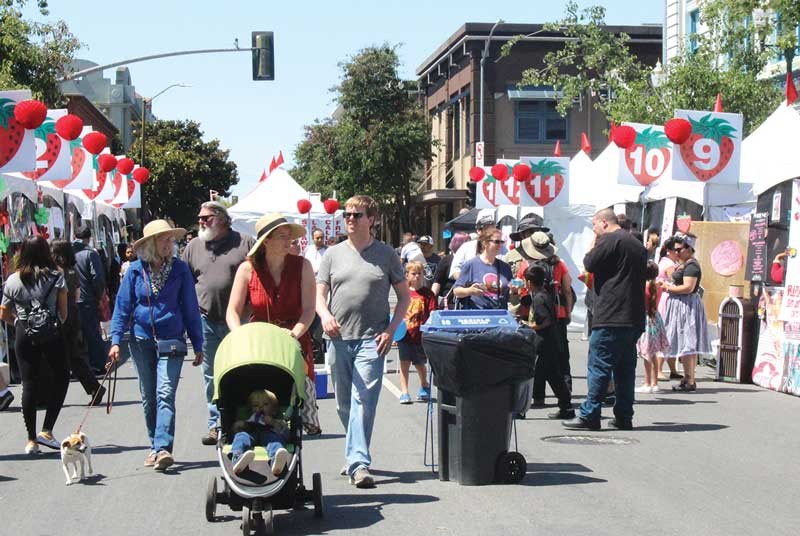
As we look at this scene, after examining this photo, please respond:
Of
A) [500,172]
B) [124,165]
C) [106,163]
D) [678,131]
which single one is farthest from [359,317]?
[124,165]

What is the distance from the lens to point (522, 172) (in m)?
24.6

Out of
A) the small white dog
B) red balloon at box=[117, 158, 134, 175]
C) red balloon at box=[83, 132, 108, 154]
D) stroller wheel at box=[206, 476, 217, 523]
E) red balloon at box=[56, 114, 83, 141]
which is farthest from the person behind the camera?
red balloon at box=[117, 158, 134, 175]

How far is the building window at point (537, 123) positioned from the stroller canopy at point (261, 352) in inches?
1843

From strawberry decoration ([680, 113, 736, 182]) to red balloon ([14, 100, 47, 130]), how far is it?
8843 mm

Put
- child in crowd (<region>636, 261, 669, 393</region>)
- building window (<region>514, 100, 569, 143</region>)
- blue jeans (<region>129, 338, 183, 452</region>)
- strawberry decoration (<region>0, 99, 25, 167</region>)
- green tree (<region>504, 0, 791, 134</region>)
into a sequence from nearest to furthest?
blue jeans (<region>129, 338, 183, 452</region>)
child in crowd (<region>636, 261, 669, 393</region>)
strawberry decoration (<region>0, 99, 25, 167</region>)
green tree (<region>504, 0, 791, 134</region>)
building window (<region>514, 100, 569, 143</region>)

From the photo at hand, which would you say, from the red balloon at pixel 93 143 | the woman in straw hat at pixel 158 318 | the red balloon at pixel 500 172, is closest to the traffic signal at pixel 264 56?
the red balloon at pixel 93 143

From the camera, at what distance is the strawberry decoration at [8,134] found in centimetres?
1562

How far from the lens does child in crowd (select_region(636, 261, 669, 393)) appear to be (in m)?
14.5

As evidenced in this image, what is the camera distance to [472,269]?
11.9 metres

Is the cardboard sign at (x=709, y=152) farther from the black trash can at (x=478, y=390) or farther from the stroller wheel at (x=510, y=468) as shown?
the stroller wheel at (x=510, y=468)

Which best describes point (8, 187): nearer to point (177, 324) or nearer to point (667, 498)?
point (177, 324)

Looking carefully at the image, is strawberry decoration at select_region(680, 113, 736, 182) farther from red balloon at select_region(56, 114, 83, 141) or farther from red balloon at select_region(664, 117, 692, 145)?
red balloon at select_region(56, 114, 83, 141)

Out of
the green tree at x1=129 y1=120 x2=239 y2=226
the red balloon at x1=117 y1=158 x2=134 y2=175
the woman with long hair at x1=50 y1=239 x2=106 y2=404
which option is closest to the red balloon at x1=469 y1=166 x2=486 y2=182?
the red balloon at x1=117 y1=158 x2=134 y2=175

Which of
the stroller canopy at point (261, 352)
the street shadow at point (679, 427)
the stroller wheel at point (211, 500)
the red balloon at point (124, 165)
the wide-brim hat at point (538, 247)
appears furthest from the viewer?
the red balloon at point (124, 165)
